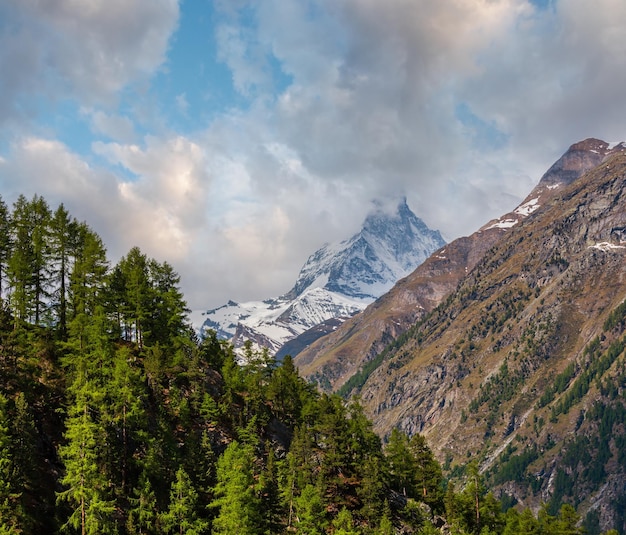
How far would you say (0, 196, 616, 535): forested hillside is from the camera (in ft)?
201

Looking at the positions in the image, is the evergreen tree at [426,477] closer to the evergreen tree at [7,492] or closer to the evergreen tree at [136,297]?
the evergreen tree at [136,297]

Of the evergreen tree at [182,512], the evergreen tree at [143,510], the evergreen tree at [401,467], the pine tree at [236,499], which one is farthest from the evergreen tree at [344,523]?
the evergreen tree at [401,467]

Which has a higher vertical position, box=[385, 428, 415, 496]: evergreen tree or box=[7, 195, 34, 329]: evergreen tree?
box=[7, 195, 34, 329]: evergreen tree

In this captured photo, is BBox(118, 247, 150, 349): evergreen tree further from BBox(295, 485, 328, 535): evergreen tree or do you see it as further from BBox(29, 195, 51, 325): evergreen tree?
BBox(295, 485, 328, 535): evergreen tree

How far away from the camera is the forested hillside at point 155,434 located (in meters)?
61.3

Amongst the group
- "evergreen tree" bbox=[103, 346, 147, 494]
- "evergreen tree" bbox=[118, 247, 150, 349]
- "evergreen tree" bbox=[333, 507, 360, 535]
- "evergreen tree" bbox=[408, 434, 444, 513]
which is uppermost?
"evergreen tree" bbox=[118, 247, 150, 349]

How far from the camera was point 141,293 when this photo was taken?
92.1 m

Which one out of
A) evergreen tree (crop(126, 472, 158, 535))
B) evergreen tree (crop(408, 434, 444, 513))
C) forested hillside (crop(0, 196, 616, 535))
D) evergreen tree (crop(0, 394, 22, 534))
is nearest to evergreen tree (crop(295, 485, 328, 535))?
forested hillside (crop(0, 196, 616, 535))

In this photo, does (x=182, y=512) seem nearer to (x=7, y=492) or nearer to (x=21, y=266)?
(x=7, y=492)

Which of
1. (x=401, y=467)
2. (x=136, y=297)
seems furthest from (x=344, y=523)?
(x=136, y=297)

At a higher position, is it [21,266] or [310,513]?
[21,266]

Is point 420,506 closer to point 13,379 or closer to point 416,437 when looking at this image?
point 416,437

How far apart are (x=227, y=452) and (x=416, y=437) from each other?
1725 inches

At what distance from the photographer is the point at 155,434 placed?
253ft
